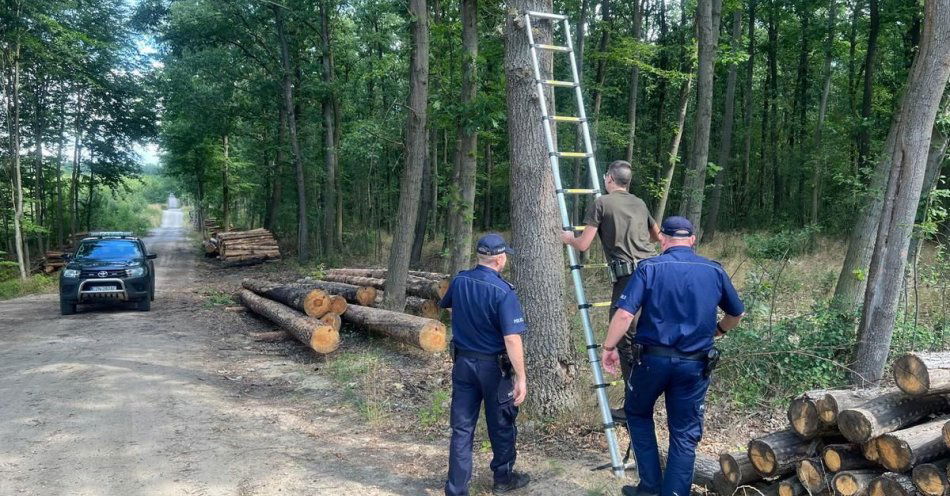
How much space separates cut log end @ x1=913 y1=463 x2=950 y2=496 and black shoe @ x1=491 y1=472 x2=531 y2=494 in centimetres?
260

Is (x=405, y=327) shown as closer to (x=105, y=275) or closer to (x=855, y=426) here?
(x=855, y=426)

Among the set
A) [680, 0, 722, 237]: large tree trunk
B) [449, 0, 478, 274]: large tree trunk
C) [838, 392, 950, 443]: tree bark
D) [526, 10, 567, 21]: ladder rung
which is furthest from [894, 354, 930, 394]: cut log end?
[680, 0, 722, 237]: large tree trunk

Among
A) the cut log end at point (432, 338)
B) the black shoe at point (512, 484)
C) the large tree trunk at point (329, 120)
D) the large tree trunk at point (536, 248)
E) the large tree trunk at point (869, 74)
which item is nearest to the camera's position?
the black shoe at point (512, 484)

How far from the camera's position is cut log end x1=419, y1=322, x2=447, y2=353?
30.3 feet

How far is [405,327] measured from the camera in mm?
9656

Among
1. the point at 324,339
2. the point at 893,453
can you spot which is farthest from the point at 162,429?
the point at 893,453

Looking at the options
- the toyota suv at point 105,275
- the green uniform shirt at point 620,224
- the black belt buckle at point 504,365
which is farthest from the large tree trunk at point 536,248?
the toyota suv at point 105,275

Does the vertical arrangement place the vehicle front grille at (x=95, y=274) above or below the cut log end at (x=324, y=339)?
above

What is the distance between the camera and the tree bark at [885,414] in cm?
374

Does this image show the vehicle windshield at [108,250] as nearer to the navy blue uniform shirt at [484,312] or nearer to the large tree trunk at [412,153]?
the large tree trunk at [412,153]

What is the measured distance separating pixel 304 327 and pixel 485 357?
6.36 metres

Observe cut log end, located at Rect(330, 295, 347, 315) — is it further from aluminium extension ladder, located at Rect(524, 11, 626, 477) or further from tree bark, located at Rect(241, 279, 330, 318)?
aluminium extension ladder, located at Rect(524, 11, 626, 477)

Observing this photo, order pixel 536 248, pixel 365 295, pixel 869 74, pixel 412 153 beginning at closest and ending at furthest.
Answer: pixel 536 248 < pixel 412 153 < pixel 365 295 < pixel 869 74

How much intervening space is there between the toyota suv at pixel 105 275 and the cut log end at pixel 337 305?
5655 millimetres
